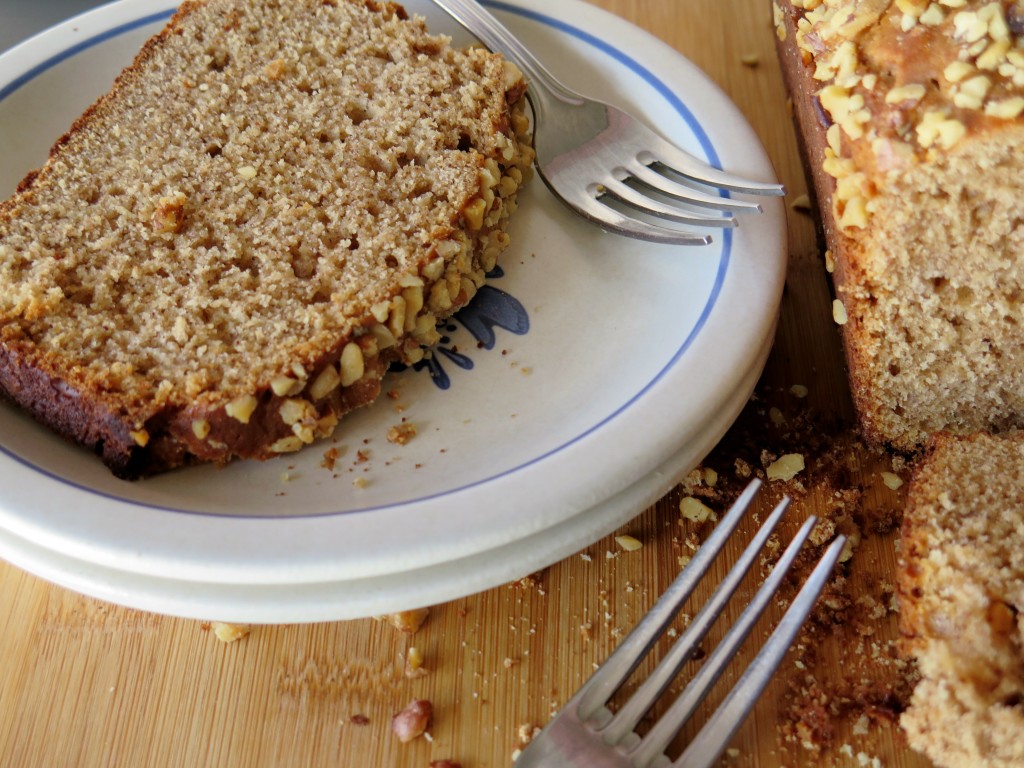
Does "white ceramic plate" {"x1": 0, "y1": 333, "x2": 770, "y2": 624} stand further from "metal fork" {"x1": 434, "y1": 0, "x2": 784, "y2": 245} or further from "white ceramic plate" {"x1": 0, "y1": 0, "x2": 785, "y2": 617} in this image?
"metal fork" {"x1": 434, "y1": 0, "x2": 784, "y2": 245}

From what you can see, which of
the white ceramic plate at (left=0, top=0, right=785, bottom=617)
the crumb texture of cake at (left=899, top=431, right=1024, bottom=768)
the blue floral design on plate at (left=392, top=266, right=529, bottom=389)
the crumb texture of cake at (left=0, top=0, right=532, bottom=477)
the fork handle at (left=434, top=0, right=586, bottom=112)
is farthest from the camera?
the fork handle at (left=434, top=0, right=586, bottom=112)

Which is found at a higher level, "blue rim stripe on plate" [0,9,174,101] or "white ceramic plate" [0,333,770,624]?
"blue rim stripe on plate" [0,9,174,101]

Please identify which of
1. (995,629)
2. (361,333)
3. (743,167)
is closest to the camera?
(995,629)

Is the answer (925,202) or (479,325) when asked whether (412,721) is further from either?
(925,202)

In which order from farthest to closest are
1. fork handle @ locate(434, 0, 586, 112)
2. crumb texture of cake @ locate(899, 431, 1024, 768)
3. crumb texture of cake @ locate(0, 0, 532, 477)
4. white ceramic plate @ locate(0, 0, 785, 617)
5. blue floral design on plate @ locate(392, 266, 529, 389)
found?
1. fork handle @ locate(434, 0, 586, 112)
2. blue floral design on plate @ locate(392, 266, 529, 389)
3. crumb texture of cake @ locate(0, 0, 532, 477)
4. white ceramic plate @ locate(0, 0, 785, 617)
5. crumb texture of cake @ locate(899, 431, 1024, 768)

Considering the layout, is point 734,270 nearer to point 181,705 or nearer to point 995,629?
point 995,629

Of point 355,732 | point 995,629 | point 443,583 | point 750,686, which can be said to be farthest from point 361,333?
point 995,629

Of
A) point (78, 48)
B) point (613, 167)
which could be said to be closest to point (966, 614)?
point (613, 167)

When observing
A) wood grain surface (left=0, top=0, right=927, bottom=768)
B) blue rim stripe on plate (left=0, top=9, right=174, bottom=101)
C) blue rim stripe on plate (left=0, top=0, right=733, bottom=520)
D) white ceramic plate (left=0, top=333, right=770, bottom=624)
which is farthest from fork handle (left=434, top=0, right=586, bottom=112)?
white ceramic plate (left=0, top=333, right=770, bottom=624)
